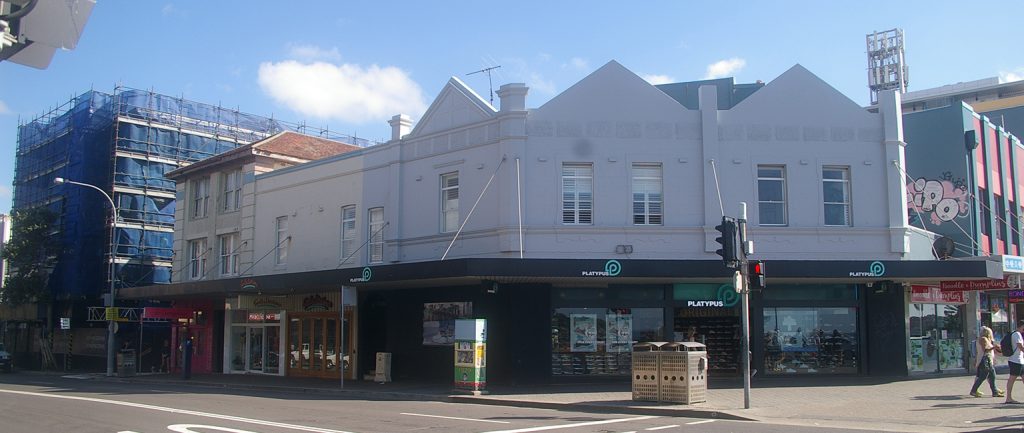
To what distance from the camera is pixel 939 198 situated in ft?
85.2

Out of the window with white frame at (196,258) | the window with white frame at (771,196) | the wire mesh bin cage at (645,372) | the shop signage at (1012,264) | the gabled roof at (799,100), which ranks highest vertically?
the gabled roof at (799,100)

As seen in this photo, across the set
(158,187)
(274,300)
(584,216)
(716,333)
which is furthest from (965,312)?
(158,187)

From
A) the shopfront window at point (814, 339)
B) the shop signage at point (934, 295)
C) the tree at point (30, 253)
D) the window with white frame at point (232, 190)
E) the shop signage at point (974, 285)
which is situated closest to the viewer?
the shopfront window at point (814, 339)

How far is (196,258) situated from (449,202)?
15.4 metres

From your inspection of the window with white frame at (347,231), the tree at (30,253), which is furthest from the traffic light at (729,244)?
the tree at (30,253)

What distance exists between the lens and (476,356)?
19.6 meters

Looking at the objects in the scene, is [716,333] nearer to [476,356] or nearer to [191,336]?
[476,356]

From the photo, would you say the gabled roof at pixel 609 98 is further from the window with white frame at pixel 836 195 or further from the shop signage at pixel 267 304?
the shop signage at pixel 267 304

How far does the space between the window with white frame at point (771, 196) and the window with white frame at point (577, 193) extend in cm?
449

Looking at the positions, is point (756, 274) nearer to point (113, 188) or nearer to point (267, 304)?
point (267, 304)

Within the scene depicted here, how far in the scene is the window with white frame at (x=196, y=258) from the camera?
112 ft

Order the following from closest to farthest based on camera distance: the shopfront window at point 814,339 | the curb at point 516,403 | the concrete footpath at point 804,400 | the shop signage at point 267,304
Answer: the concrete footpath at point 804,400, the curb at point 516,403, the shopfront window at point 814,339, the shop signage at point 267,304

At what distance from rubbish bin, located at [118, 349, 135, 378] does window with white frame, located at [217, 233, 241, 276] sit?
4.73 m

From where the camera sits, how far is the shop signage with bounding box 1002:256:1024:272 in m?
22.1
